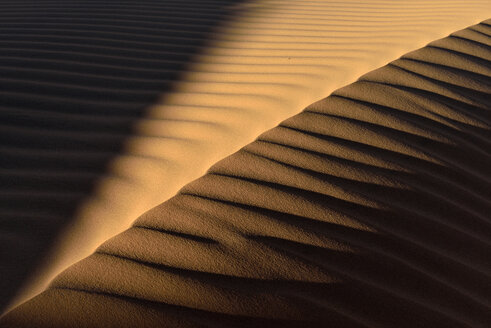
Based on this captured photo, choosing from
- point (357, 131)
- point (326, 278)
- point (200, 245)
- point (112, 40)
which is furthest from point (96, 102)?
point (326, 278)

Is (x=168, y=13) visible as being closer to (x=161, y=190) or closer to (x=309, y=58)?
(x=309, y=58)

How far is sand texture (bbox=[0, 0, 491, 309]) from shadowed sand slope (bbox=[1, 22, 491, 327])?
0.22m

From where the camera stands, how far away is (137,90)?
9.75 ft

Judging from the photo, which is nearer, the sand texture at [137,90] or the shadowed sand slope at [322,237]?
the shadowed sand slope at [322,237]

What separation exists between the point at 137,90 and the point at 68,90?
1.02 ft

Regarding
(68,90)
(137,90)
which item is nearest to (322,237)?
(137,90)

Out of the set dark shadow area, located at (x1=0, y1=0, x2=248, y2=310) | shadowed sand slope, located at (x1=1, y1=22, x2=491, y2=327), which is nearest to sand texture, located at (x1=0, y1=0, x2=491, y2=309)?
dark shadow area, located at (x1=0, y1=0, x2=248, y2=310)

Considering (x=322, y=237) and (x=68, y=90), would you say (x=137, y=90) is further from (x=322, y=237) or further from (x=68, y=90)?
(x=322, y=237)

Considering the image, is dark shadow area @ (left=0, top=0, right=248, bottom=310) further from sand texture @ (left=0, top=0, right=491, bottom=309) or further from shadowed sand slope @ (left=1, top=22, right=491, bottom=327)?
shadowed sand slope @ (left=1, top=22, right=491, bottom=327)

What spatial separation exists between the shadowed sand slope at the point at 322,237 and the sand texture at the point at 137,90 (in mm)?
219

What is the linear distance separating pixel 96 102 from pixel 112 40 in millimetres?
935

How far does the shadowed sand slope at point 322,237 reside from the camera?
4.66 feet

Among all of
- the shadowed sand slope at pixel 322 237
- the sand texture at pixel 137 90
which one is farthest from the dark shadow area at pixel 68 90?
the shadowed sand slope at pixel 322 237

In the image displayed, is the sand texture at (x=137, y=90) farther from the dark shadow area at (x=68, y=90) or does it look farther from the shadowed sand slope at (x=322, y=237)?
the shadowed sand slope at (x=322, y=237)
